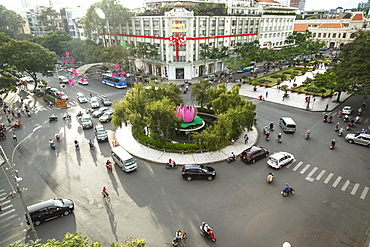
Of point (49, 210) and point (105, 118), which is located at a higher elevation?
point (105, 118)

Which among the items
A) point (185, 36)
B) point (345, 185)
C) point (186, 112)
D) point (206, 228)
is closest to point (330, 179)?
point (345, 185)

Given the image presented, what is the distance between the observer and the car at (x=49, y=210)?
64.8ft

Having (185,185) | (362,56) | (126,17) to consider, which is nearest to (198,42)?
(126,17)

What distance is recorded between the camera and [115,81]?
6359cm

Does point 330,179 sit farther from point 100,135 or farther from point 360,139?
point 100,135

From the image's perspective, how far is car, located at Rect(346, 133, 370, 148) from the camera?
1201 inches

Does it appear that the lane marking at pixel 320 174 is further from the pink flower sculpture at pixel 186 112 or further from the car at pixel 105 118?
the car at pixel 105 118

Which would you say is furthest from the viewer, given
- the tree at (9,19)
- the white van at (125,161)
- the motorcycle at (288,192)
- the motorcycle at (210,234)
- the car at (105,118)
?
the tree at (9,19)

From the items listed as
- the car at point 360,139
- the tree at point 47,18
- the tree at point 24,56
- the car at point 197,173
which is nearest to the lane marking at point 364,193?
the car at point 360,139

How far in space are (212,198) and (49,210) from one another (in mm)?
14494

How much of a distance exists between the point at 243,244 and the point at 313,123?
1109 inches

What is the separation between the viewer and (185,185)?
24375mm

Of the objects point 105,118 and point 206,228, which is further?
point 105,118

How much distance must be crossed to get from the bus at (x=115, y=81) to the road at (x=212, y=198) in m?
32.2
